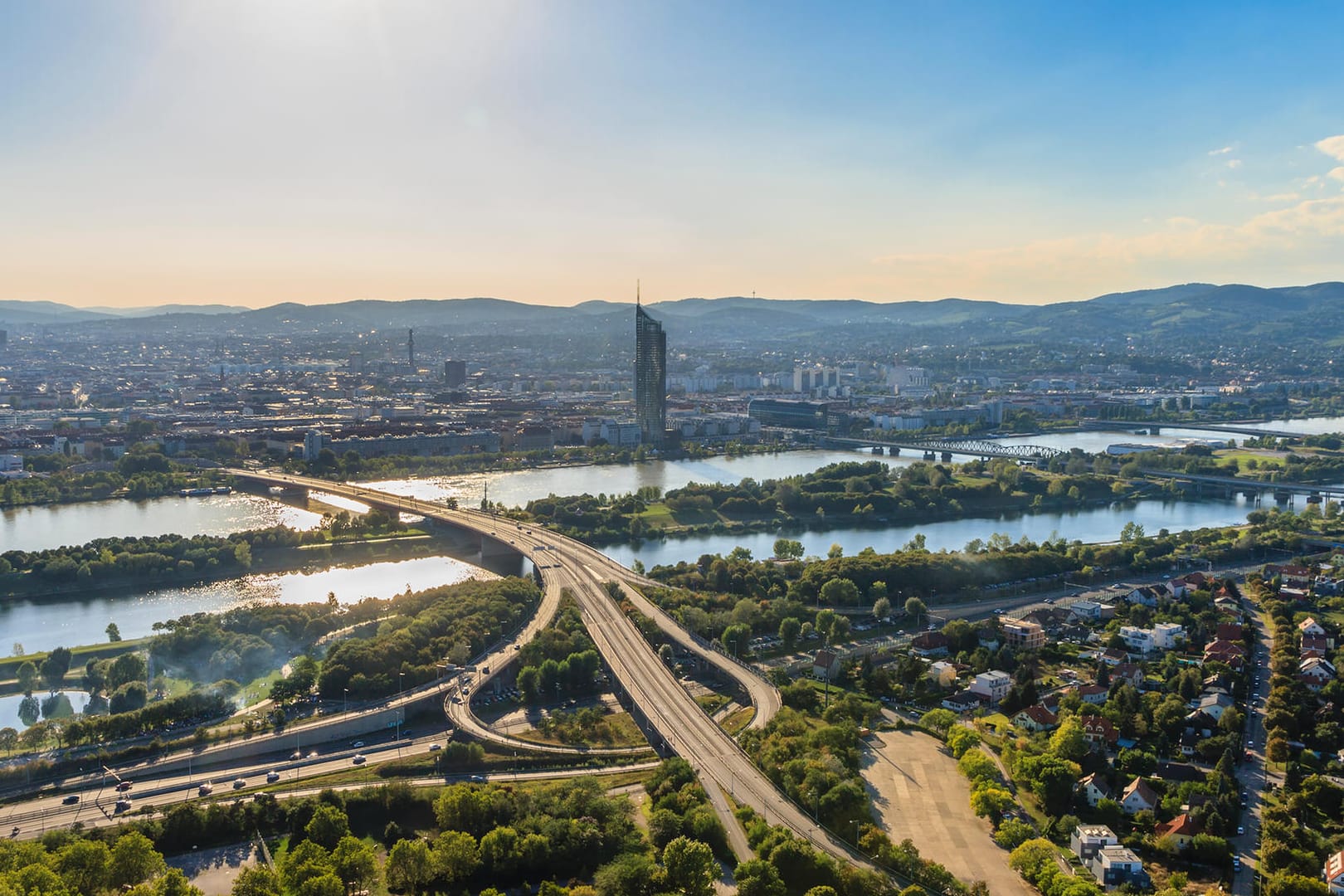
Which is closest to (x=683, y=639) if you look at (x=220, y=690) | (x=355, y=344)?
(x=220, y=690)

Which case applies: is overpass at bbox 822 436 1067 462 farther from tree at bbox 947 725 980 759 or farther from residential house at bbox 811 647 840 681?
tree at bbox 947 725 980 759

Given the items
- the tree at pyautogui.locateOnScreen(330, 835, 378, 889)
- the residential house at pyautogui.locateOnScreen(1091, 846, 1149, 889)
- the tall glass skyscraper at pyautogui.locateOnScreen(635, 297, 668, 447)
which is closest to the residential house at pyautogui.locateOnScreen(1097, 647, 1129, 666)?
the residential house at pyautogui.locateOnScreen(1091, 846, 1149, 889)

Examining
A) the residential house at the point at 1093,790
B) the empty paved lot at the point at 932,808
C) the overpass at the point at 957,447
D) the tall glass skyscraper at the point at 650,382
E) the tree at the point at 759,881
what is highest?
the tall glass skyscraper at the point at 650,382

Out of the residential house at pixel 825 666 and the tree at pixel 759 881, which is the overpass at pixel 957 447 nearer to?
the residential house at pixel 825 666

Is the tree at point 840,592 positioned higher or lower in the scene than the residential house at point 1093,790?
higher

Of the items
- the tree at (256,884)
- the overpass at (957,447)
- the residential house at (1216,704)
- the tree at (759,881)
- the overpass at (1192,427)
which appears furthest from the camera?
the overpass at (1192,427)

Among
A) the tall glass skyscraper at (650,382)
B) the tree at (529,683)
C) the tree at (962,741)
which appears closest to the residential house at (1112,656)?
the tree at (962,741)

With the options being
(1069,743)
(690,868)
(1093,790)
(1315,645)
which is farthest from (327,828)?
(1315,645)
